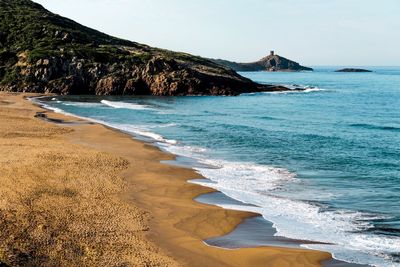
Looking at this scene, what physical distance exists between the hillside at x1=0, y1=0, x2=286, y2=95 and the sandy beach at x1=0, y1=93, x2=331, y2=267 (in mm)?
60782

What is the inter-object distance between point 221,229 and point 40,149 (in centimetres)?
1822

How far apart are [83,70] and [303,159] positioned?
69635 mm

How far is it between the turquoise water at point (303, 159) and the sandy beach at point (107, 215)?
222cm

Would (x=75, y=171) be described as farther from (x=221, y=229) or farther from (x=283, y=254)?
(x=283, y=254)

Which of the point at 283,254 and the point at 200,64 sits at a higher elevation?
the point at 200,64

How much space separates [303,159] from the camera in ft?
107

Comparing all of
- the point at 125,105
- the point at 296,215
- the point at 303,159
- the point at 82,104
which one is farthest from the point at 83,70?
Result: the point at 296,215

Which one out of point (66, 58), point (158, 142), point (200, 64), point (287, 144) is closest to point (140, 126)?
point (158, 142)

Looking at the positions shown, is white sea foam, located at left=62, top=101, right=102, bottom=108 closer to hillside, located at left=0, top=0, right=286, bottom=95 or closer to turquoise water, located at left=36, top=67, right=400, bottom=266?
turquoise water, located at left=36, top=67, right=400, bottom=266

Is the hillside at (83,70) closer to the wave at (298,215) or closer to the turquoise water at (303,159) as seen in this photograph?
the turquoise water at (303,159)

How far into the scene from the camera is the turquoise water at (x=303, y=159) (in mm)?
18547

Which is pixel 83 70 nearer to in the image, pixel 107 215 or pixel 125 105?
pixel 125 105

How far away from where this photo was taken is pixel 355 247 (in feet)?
53.9

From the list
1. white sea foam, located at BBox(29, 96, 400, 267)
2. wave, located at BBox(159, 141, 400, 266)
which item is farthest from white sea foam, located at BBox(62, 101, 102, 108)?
wave, located at BBox(159, 141, 400, 266)
